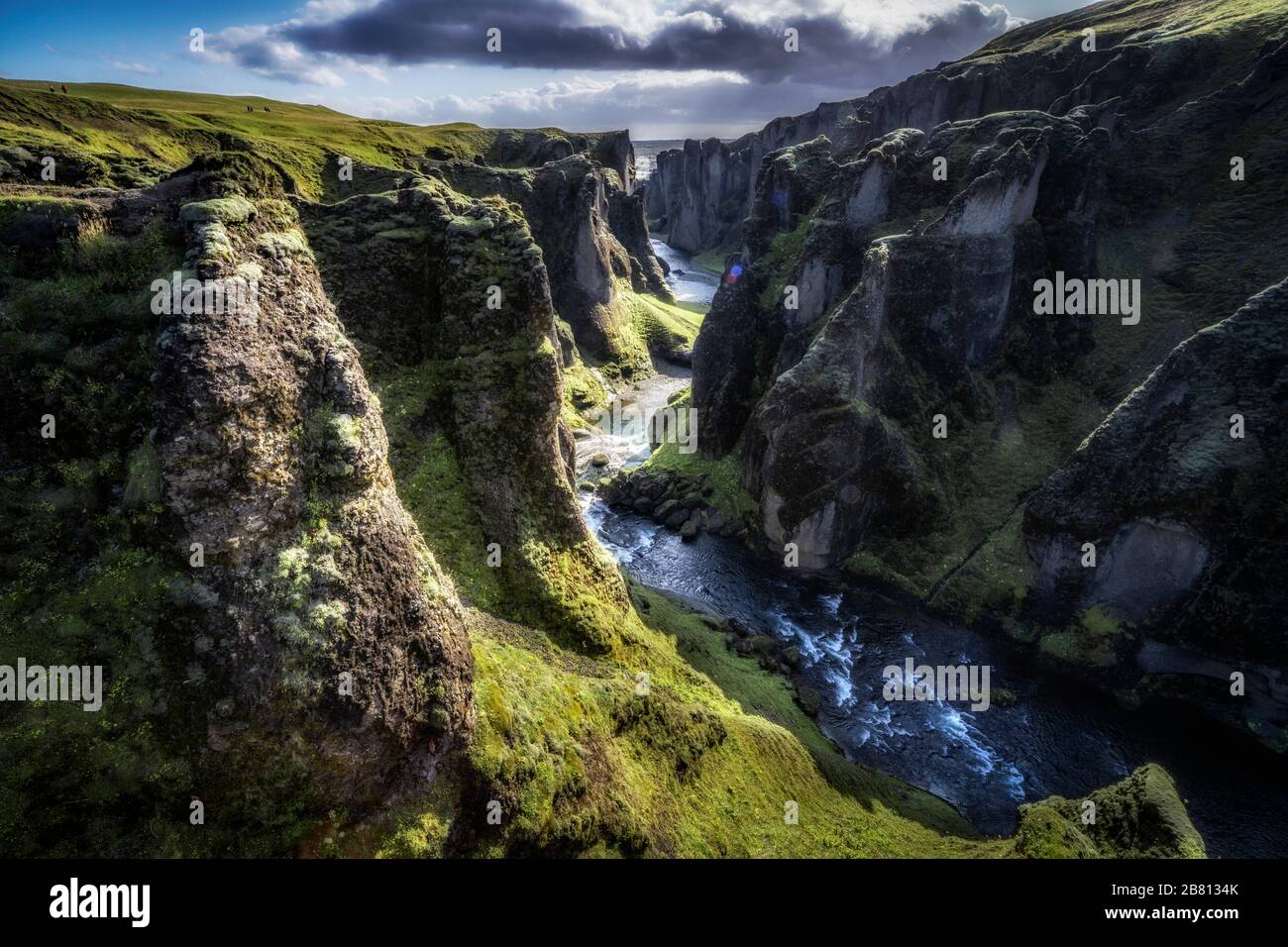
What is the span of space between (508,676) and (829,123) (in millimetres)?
182231

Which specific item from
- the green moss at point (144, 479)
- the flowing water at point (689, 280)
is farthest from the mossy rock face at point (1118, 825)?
the flowing water at point (689, 280)

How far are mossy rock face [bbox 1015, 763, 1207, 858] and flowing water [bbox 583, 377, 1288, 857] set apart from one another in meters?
8.78

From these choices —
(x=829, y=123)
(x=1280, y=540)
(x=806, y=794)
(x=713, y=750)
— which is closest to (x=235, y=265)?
(x=713, y=750)

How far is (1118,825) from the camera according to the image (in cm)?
2183

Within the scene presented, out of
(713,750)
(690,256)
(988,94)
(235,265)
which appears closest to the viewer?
(235,265)

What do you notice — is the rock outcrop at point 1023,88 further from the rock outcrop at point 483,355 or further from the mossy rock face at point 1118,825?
the rock outcrop at point 483,355

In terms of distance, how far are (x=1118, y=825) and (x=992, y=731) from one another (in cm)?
1526

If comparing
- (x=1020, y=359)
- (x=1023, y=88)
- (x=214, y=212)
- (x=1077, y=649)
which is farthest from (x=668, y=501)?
(x=1023, y=88)

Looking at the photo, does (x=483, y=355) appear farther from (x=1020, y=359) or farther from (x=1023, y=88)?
(x=1023, y=88)


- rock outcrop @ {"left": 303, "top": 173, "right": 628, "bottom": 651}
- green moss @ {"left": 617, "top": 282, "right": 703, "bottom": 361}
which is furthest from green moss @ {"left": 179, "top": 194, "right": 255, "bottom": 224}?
green moss @ {"left": 617, "top": 282, "right": 703, "bottom": 361}

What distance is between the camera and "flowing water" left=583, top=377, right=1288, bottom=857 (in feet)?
105

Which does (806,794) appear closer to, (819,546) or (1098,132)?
(819,546)

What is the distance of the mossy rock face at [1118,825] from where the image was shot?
18.9 metres

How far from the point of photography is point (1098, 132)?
182 ft
